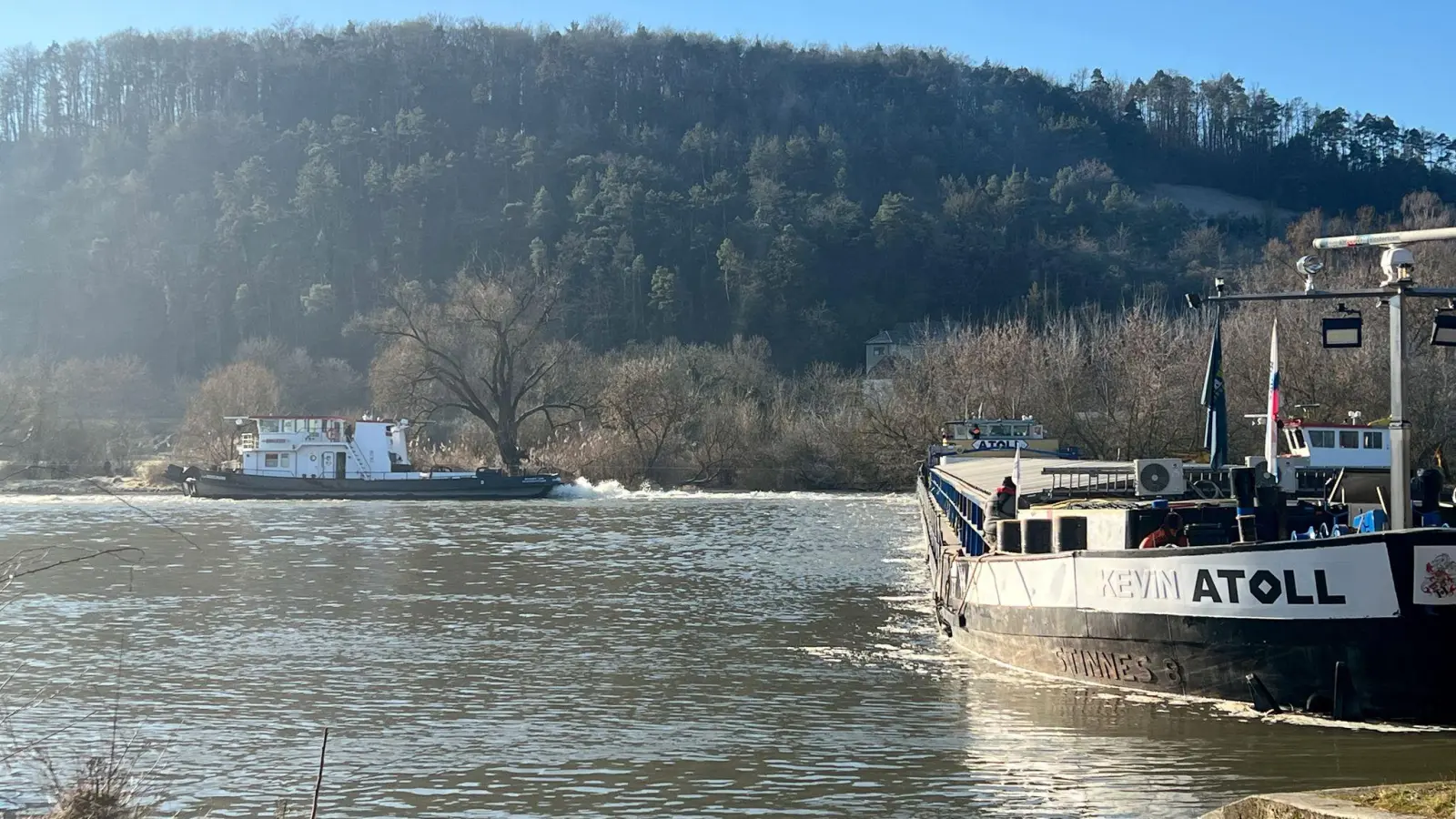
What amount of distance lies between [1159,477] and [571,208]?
132 m

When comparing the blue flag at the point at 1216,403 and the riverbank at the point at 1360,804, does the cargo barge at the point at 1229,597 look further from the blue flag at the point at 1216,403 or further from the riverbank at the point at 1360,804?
the riverbank at the point at 1360,804

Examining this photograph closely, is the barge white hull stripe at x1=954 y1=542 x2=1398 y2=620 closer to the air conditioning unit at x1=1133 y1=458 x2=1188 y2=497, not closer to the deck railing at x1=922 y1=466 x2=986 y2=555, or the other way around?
the air conditioning unit at x1=1133 y1=458 x2=1188 y2=497

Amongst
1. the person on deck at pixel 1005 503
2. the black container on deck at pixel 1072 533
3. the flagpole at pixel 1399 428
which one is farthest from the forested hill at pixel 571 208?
the flagpole at pixel 1399 428

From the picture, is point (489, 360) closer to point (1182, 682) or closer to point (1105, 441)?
point (1105, 441)

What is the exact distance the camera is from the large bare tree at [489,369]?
8000 cm

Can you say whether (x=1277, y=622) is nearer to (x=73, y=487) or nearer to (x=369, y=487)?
(x=369, y=487)

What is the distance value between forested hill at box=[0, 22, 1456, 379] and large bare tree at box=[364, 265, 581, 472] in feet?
117

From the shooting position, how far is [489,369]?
96750 millimetres

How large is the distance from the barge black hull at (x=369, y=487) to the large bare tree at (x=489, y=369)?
8653 mm

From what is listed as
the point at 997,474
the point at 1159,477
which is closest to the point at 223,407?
the point at 997,474

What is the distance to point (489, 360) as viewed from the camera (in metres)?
98.8

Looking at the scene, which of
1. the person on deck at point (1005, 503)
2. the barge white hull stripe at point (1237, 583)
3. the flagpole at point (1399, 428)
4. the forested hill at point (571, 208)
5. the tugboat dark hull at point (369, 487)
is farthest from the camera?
the forested hill at point (571, 208)

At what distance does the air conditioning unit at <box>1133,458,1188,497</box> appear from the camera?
2209 centimetres

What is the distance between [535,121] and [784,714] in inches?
6980
